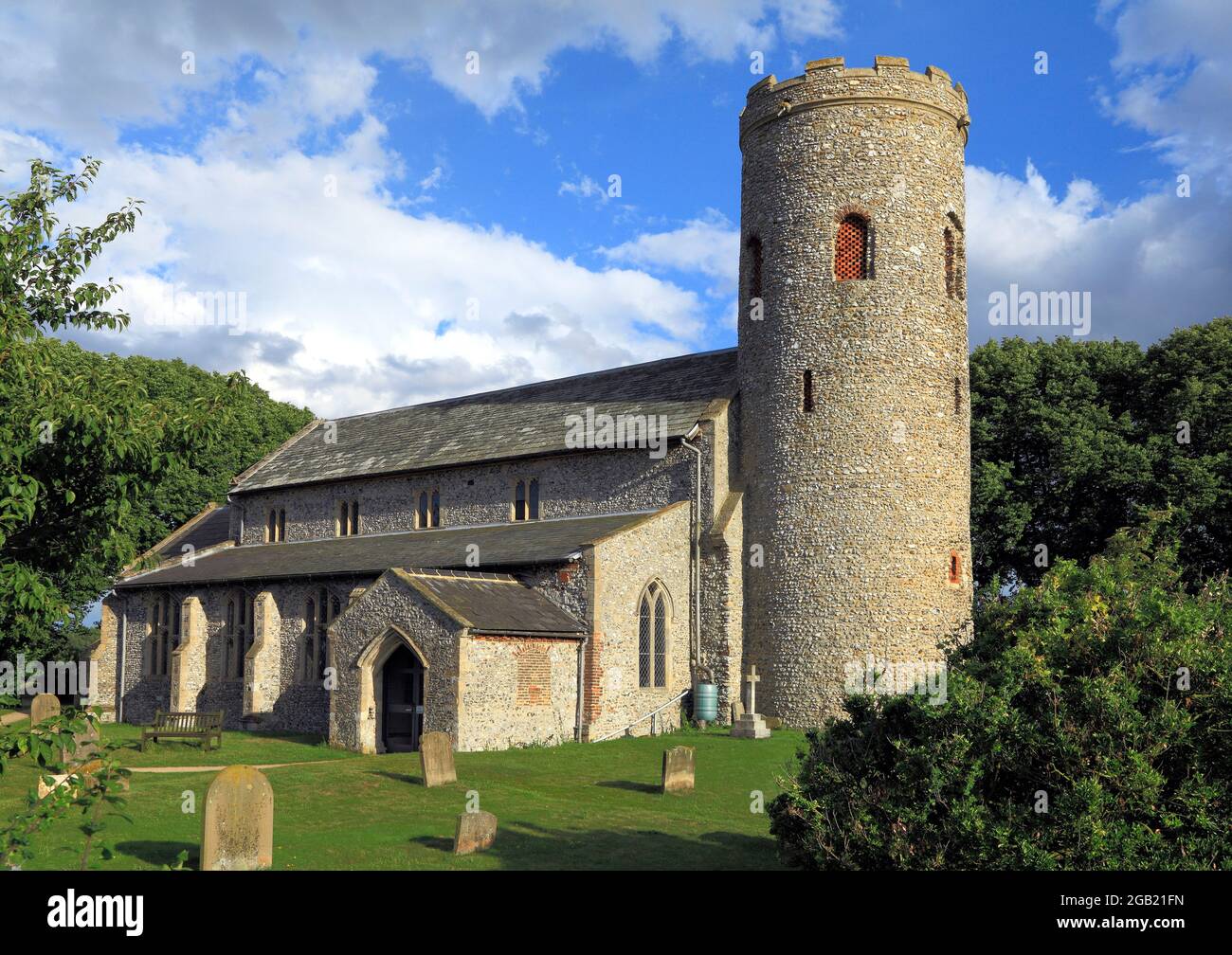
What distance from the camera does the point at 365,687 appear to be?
2542 centimetres

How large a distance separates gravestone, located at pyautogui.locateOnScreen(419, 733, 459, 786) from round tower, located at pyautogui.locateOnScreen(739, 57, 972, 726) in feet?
36.5

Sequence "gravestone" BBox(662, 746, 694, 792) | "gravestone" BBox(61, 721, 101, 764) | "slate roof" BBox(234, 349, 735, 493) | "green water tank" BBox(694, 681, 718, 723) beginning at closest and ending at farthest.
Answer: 1. "gravestone" BBox(61, 721, 101, 764)
2. "gravestone" BBox(662, 746, 694, 792)
3. "green water tank" BBox(694, 681, 718, 723)
4. "slate roof" BBox(234, 349, 735, 493)

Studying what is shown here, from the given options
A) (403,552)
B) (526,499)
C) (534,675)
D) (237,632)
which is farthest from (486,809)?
(237,632)

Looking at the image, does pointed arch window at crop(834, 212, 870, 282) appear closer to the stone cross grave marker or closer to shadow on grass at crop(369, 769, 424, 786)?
the stone cross grave marker

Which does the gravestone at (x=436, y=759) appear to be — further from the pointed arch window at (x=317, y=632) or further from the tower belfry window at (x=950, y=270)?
the tower belfry window at (x=950, y=270)

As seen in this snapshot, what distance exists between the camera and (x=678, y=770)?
754 inches

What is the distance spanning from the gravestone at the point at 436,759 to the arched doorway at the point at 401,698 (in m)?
6.56

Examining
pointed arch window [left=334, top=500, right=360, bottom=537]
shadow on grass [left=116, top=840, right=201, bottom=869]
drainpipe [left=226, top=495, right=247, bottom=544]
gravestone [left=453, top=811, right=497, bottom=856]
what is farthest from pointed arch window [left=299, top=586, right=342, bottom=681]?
gravestone [left=453, top=811, right=497, bottom=856]

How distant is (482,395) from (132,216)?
97.8 feet

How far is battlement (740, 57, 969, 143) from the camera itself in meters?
29.0
